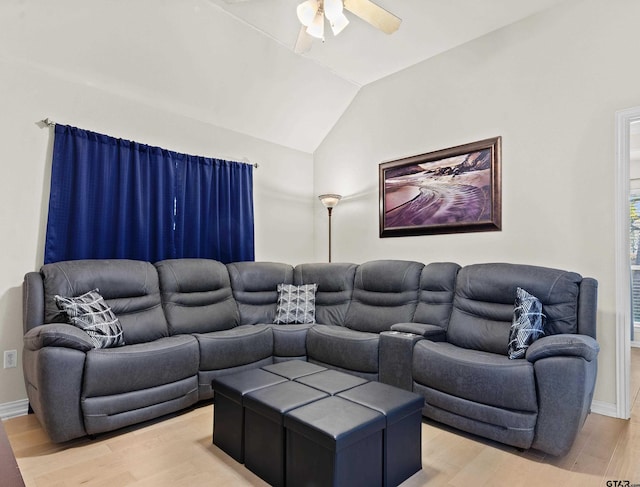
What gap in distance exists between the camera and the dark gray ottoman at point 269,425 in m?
1.85

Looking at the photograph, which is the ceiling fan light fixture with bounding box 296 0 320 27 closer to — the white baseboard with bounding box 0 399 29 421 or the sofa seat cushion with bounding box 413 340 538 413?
the sofa seat cushion with bounding box 413 340 538 413

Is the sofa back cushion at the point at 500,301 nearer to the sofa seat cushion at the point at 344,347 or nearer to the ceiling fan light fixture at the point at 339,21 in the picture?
the sofa seat cushion at the point at 344,347

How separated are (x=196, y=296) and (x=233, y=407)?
1497 millimetres

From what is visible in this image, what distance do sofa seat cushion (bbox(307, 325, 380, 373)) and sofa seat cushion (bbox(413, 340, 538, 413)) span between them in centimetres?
44

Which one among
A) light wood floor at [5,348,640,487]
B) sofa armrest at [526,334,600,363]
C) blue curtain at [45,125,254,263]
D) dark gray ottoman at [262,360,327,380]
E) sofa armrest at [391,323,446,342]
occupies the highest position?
blue curtain at [45,125,254,263]

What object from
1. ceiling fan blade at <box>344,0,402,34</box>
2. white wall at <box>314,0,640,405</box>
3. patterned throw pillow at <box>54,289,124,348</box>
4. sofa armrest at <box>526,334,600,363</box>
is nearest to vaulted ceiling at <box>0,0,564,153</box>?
white wall at <box>314,0,640,405</box>

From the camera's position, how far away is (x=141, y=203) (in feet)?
11.2

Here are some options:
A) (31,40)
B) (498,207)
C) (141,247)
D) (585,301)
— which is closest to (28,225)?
(141,247)

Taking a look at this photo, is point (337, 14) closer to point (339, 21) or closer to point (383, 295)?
point (339, 21)

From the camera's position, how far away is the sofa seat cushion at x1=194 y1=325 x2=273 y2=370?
2.95 metres

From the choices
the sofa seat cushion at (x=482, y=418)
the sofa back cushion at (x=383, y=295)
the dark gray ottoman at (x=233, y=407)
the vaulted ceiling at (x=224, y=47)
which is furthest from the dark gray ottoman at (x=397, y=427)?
the vaulted ceiling at (x=224, y=47)

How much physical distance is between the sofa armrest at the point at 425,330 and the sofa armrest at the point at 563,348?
0.73 metres

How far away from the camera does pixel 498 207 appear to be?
3.30 meters

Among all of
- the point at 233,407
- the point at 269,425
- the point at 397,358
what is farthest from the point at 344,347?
the point at 269,425
